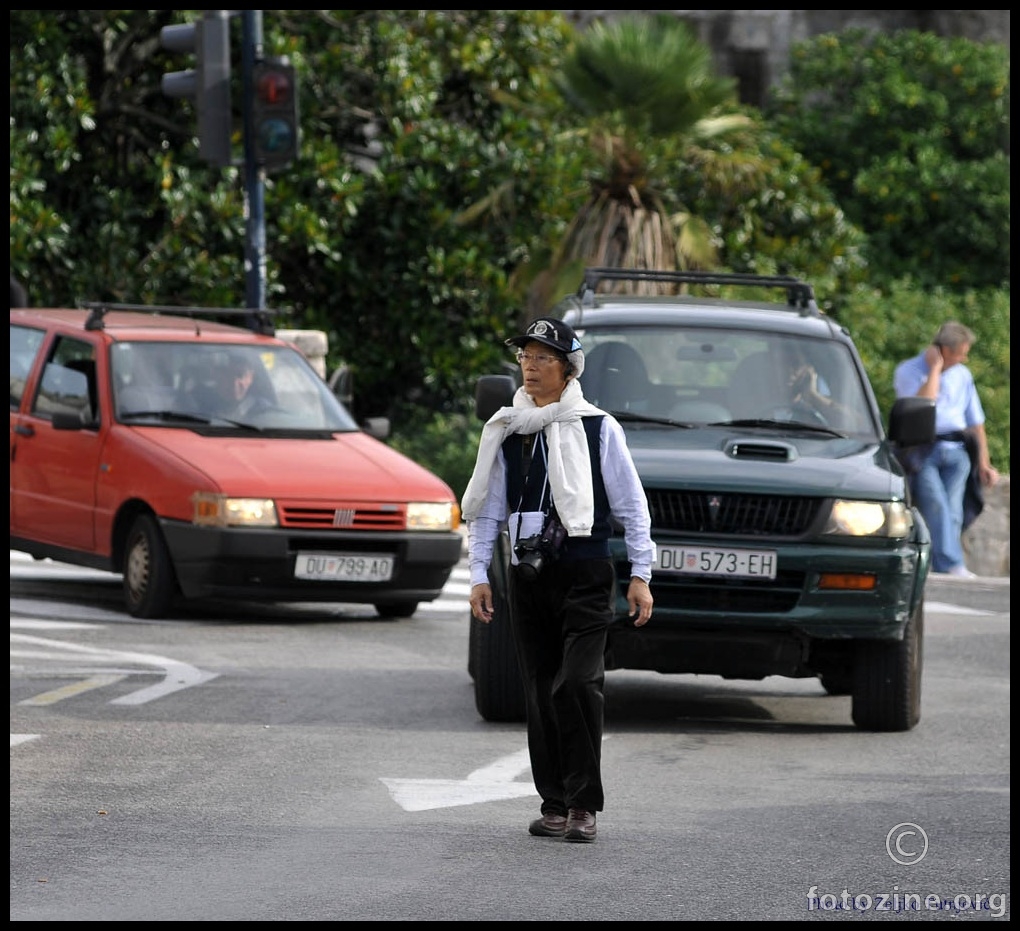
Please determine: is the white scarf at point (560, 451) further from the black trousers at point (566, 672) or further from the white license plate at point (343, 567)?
the white license plate at point (343, 567)

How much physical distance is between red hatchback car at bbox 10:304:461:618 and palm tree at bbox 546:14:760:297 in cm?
909

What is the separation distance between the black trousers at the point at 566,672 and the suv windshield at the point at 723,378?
3.13 metres

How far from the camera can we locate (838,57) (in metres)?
31.6

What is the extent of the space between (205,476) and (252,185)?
5225 mm

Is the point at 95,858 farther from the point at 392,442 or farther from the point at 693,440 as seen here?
the point at 392,442

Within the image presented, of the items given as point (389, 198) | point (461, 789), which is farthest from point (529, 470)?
point (389, 198)

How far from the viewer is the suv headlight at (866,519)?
33.2ft

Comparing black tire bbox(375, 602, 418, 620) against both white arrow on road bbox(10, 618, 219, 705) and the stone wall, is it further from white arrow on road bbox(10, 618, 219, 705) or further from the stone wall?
the stone wall

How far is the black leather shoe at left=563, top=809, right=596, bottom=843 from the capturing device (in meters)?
7.61

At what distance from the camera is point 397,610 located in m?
14.5

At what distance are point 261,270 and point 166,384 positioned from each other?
3.74m

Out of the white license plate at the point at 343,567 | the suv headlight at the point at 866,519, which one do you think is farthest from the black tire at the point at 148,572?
the suv headlight at the point at 866,519

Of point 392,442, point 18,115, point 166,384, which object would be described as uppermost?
point 18,115

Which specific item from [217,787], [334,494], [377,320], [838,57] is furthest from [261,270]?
[838,57]
